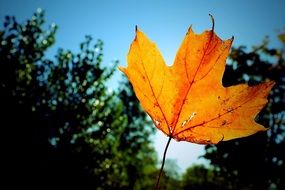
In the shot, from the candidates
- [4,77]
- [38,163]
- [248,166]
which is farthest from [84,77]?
[248,166]

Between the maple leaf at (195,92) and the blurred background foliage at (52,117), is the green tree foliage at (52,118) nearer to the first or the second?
the blurred background foliage at (52,117)

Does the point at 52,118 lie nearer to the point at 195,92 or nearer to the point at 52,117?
the point at 52,117

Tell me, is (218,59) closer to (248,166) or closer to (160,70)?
(160,70)

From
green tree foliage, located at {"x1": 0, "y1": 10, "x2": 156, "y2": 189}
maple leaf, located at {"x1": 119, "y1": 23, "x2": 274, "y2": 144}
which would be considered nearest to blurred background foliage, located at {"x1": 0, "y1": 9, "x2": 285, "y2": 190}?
green tree foliage, located at {"x1": 0, "y1": 10, "x2": 156, "y2": 189}

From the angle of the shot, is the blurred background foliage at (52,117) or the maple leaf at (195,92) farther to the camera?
the blurred background foliage at (52,117)

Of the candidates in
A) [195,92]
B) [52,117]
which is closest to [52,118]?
[52,117]

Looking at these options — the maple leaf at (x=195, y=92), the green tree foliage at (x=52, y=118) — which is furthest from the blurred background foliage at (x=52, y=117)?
the maple leaf at (x=195, y=92)

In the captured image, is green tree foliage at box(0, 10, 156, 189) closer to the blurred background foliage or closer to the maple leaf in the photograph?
the blurred background foliage
